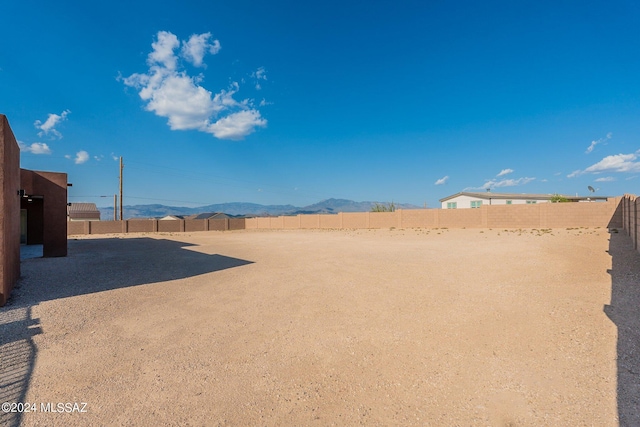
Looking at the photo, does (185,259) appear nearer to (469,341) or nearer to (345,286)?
(345,286)

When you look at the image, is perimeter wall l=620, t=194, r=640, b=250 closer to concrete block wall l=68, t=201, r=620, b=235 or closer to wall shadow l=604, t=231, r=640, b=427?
concrete block wall l=68, t=201, r=620, b=235

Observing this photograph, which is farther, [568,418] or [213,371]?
[213,371]

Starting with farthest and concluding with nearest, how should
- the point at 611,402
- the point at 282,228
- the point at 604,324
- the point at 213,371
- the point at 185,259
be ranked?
1. the point at 282,228
2. the point at 185,259
3. the point at 604,324
4. the point at 213,371
5. the point at 611,402

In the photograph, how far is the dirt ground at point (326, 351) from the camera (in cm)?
281

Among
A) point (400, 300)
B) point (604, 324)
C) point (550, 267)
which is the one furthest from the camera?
point (550, 267)

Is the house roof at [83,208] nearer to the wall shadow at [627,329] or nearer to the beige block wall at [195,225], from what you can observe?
the beige block wall at [195,225]

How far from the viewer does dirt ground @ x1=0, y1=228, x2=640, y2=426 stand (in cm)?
281

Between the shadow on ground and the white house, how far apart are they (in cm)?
3734

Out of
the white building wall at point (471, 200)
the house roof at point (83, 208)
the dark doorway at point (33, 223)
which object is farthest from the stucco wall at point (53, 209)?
the house roof at point (83, 208)

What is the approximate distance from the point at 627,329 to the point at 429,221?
25563 millimetres

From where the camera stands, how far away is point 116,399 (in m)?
2.97

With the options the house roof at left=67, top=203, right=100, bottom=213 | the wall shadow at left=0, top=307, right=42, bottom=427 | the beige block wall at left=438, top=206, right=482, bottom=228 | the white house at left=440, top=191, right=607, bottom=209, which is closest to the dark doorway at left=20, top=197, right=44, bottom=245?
the wall shadow at left=0, top=307, right=42, bottom=427

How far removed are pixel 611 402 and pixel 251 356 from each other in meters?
3.80

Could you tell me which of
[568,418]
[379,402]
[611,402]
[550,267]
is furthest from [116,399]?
[550,267]
